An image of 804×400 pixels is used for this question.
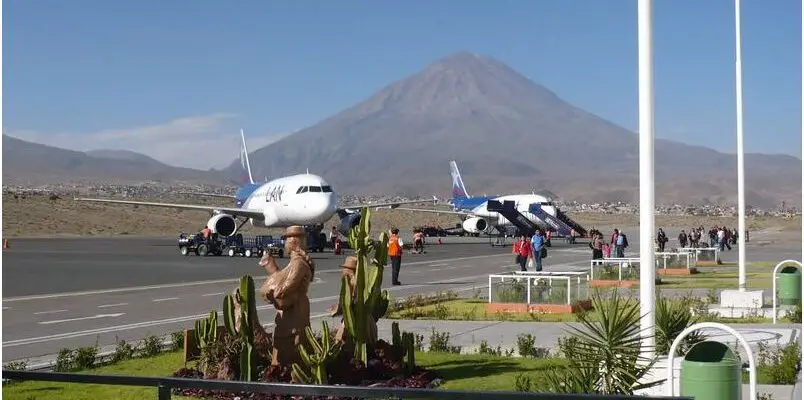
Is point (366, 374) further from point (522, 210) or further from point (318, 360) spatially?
point (522, 210)

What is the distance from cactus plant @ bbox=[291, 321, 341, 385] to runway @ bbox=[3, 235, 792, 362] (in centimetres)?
658

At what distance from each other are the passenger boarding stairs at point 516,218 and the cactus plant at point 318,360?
220 feet

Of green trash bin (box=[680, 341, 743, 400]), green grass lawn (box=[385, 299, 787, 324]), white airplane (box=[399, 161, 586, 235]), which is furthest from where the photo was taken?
white airplane (box=[399, 161, 586, 235])

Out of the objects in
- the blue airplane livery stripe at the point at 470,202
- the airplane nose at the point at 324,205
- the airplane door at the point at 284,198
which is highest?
the blue airplane livery stripe at the point at 470,202

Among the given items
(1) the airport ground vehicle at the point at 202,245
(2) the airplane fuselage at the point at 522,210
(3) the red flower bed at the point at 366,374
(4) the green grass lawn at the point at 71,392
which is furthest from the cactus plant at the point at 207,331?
(2) the airplane fuselage at the point at 522,210

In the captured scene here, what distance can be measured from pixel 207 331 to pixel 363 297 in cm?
212

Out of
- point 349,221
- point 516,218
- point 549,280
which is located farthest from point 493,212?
point 549,280

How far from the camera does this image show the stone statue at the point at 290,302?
1154 centimetres

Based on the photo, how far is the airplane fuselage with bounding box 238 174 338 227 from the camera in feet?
169

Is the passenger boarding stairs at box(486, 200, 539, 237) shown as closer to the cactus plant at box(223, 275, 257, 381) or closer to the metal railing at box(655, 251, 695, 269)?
the metal railing at box(655, 251, 695, 269)

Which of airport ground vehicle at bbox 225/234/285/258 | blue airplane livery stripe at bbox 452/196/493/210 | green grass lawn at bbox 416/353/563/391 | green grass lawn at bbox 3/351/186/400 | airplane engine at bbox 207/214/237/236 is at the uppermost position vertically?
blue airplane livery stripe at bbox 452/196/493/210

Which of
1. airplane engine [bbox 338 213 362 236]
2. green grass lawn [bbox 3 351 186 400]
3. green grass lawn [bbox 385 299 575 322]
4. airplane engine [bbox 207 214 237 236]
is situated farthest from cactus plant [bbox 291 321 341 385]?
airplane engine [bbox 338 213 362 236]

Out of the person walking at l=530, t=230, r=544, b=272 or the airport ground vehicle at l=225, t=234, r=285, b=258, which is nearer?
the person walking at l=530, t=230, r=544, b=272

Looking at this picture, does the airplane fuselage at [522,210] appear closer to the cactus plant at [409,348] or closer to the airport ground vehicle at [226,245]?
the airport ground vehicle at [226,245]
